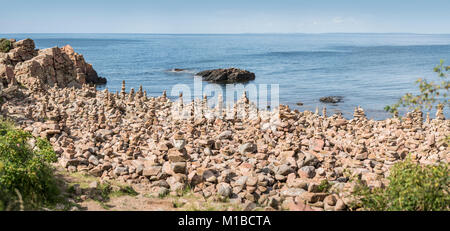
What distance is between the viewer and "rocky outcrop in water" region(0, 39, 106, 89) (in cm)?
3384

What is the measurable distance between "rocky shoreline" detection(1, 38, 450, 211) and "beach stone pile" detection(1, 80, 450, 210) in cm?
4

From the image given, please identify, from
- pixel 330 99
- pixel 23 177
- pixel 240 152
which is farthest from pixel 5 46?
pixel 330 99

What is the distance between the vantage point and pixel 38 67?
38.4m

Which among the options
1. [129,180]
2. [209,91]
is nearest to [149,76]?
[209,91]

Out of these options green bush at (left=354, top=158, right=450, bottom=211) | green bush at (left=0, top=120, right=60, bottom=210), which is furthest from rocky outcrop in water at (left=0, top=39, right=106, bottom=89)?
green bush at (left=354, top=158, right=450, bottom=211)

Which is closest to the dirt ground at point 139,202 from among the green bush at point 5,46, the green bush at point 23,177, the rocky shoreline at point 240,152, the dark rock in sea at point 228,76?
the rocky shoreline at point 240,152

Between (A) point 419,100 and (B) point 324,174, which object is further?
(B) point 324,174

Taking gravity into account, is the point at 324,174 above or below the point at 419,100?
below

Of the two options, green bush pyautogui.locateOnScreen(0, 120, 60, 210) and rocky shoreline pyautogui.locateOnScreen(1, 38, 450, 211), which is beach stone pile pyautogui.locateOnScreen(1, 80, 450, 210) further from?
green bush pyautogui.locateOnScreen(0, 120, 60, 210)

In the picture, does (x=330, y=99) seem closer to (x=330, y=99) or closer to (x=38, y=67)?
(x=330, y=99)

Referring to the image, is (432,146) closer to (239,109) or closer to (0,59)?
(239,109)

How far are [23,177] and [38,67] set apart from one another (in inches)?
1310
